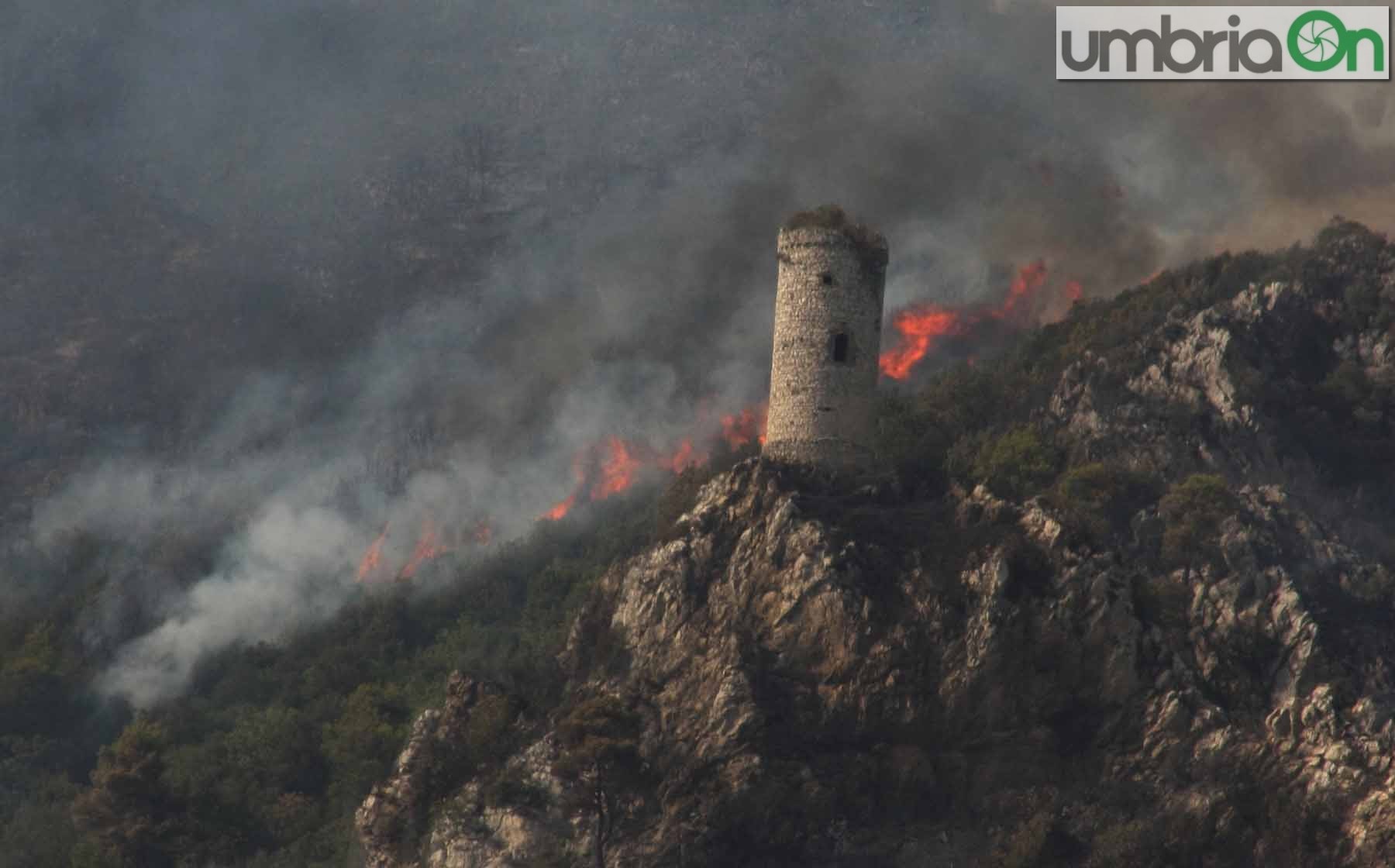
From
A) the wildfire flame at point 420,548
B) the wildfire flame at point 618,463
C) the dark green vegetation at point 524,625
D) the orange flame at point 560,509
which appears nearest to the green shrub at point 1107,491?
the dark green vegetation at point 524,625

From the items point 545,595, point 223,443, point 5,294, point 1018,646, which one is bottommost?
point 1018,646

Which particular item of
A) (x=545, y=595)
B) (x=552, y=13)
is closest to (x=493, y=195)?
(x=552, y=13)

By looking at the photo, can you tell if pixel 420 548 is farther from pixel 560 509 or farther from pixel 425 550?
pixel 560 509

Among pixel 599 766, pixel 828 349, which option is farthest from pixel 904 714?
pixel 828 349

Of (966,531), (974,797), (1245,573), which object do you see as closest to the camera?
(974,797)

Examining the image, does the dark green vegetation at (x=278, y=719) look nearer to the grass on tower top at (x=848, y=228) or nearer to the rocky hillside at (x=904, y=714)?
the rocky hillside at (x=904, y=714)

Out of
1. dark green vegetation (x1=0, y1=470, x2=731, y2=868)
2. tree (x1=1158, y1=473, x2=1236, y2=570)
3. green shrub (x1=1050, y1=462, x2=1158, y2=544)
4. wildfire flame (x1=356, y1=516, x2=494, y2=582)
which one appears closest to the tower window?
dark green vegetation (x1=0, y1=470, x2=731, y2=868)

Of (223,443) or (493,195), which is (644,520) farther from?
(493,195)
